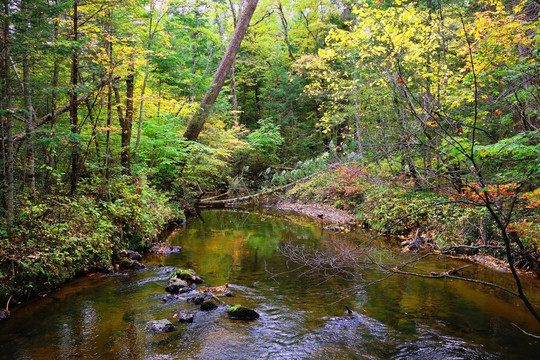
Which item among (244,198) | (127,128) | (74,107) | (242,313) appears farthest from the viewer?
(244,198)

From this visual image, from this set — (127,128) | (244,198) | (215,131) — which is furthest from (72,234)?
(244,198)

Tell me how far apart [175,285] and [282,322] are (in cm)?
229

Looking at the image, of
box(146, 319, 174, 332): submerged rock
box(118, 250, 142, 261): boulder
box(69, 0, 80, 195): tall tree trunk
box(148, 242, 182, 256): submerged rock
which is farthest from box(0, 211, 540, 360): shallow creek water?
box(69, 0, 80, 195): tall tree trunk

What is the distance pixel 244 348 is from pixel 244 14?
12.8 m

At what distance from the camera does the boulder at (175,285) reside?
→ 19.6 ft

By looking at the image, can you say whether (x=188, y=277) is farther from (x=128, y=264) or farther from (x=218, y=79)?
(x=218, y=79)

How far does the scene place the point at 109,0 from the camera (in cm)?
669

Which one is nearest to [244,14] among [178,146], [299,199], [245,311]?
[178,146]

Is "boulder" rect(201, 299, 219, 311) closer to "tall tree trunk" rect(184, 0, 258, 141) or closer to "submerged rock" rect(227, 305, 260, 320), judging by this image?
"submerged rock" rect(227, 305, 260, 320)

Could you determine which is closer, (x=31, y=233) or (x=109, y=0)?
(x=31, y=233)

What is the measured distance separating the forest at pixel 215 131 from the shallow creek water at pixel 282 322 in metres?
0.84

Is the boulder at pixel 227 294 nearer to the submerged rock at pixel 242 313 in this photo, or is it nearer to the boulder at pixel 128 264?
the submerged rock at pixel 242 313

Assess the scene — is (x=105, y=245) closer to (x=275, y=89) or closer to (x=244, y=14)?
(x=244, y=14)

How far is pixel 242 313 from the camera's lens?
198 inches
